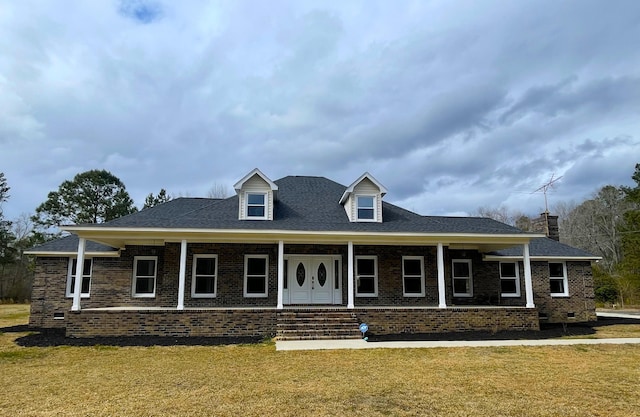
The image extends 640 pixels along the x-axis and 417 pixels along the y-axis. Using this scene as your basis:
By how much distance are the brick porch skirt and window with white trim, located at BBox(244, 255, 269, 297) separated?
2.56m

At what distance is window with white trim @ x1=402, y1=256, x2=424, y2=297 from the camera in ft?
52.9

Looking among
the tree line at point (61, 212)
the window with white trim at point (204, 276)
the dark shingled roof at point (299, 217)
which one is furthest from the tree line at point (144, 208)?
the window with white trim at point (204, 276)

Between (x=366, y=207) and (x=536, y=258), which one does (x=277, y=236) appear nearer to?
(x=366, y=207)

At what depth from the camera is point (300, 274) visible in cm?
1583

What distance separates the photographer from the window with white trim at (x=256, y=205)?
15375 millimetres

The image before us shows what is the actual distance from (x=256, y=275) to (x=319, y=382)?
28.5 feet

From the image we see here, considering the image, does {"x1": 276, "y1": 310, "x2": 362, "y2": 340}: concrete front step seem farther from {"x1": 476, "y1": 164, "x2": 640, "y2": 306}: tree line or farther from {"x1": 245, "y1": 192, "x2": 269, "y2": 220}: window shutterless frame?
{"x1": 476, "y1": 164, "x2": 640, "y2": 306}: tree line

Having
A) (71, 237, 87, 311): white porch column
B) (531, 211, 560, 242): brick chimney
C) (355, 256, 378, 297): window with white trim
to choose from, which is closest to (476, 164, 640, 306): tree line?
(531, 211, 560, 242): brick chimney

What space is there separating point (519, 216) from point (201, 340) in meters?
46.7

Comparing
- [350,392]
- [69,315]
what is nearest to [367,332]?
[350,392]

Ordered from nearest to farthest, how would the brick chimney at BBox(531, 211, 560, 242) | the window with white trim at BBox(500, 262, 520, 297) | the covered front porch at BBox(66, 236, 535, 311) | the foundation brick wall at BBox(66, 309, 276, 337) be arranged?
1. the foundation brick wall at BBox(66, 309, 276, 337)
2. the covered front porch at BBox(66, 236, 535, 311)
3. the window with white trim at BBox(500, 262, 520, 297)
4. the brick chimney at BBox(531, 211, 560, 242)

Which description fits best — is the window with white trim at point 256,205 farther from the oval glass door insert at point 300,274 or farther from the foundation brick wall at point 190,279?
the oval glass door insert at point 300,274

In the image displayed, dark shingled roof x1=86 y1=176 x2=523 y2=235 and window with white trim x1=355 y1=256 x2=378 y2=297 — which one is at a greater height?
dark shingled roof x1=86 y1=176 x2=523 y2=235

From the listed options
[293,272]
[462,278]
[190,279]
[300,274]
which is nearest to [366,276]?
[300,274]
